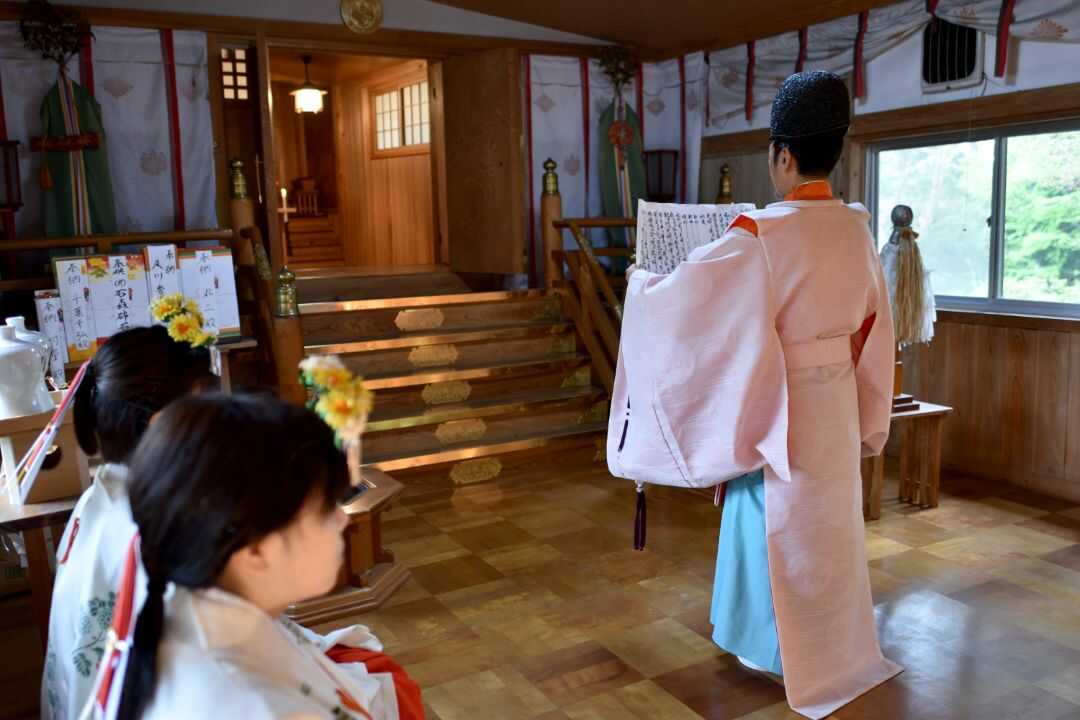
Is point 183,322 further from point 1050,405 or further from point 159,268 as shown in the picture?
point 1050,405

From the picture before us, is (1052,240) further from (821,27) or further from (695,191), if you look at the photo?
(695,191)

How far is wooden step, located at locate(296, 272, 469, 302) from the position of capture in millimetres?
6168

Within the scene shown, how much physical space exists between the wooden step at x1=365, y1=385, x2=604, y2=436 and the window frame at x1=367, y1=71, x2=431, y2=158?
9.70ft

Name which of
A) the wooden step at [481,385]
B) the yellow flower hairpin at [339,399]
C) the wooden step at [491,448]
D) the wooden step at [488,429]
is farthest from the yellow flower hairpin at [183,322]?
the wooden step at [481,385]

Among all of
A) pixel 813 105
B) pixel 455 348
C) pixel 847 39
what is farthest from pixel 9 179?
pixel 847 39

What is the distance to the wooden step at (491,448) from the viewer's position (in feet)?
14.9

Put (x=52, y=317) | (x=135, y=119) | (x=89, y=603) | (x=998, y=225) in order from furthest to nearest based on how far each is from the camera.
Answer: (x=135, y=119)
(x=998, y=225)
(x=52, y=317)
(x=89, y=603)

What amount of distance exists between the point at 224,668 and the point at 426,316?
4490 mm

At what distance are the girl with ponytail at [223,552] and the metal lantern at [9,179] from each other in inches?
161

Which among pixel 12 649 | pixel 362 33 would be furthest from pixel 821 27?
pixel 12 649

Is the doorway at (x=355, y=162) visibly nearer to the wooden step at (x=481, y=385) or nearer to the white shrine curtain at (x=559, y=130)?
the white shrine curtain at (x=559, y=130)

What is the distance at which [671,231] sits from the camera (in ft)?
8.39

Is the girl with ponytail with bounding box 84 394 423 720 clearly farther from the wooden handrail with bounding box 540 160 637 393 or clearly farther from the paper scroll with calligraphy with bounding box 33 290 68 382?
the wooden handrail with bounding box 540 160 637 393

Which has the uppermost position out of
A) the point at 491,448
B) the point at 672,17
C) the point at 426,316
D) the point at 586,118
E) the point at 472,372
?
the point at 672,17
